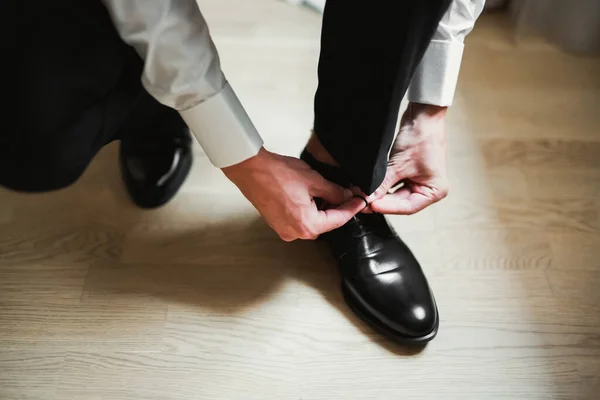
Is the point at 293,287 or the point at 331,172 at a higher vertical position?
the point at 331,172

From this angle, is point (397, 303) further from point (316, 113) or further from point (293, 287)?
point (316, 113)

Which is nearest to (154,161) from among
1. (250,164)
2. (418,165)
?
(250,164)

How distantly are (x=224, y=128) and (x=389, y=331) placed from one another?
1.03ft

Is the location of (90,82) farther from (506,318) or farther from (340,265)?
(506,318)

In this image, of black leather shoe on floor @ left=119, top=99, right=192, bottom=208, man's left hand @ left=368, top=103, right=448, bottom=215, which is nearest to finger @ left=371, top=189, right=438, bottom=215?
man's left hand @ left=368, top=103, right=448, bottom=215

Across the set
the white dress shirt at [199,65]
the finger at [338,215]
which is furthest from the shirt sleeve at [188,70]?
the finger at [338,215]

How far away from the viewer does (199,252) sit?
0.75 m

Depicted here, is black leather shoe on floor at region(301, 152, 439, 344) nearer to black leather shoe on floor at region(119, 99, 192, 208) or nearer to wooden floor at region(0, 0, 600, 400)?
wooden floor at region(0, 0, 600, 400)

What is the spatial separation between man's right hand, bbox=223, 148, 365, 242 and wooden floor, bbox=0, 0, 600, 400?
132 mm

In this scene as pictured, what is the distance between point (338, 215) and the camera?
624 mm

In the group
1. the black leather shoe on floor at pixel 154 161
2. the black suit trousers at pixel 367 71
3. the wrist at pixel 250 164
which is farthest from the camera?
the black leather shoe on floor at pixel 154 161

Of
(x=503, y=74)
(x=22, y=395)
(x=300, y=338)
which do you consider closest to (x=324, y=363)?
(x=300, y=338)

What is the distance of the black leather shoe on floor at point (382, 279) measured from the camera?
25.3 inches

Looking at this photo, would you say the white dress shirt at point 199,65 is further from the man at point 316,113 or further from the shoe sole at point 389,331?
the shoe sole at point 389,331
